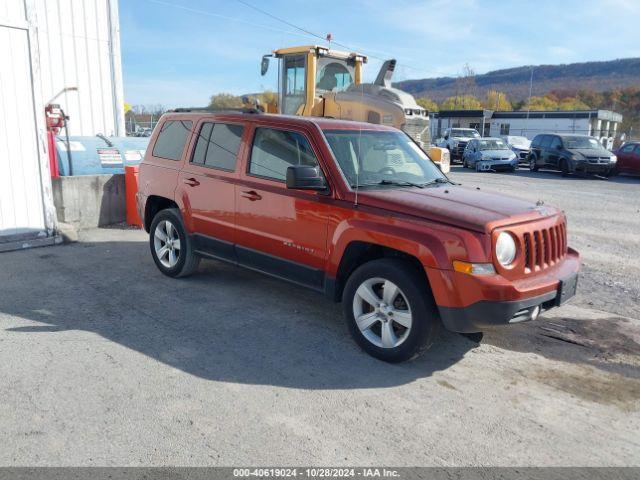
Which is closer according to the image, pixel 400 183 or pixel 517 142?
pixel 400 183

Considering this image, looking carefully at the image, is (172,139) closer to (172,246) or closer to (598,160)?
(172,246)

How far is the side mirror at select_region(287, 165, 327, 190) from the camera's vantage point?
4445 millimetres

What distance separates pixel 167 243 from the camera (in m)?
6.41

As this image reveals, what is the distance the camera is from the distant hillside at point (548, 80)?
428 ft

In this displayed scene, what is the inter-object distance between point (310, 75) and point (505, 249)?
975cm

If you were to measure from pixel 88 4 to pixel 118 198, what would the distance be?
503 cm

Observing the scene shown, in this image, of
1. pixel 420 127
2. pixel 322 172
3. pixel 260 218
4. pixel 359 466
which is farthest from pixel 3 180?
pixel 420 127

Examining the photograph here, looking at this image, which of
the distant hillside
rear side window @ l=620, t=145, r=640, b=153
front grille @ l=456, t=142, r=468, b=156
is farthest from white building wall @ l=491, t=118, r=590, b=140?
the distant hillside

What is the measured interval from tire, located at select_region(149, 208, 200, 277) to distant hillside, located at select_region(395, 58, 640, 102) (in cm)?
12345

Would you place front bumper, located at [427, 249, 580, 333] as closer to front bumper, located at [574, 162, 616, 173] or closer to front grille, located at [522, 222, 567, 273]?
front grille, located at [522, 222, 567, 273]

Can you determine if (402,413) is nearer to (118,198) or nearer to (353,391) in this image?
(353,391)

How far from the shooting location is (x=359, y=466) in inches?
117

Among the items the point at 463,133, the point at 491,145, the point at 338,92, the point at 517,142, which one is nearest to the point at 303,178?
the point at 338,92

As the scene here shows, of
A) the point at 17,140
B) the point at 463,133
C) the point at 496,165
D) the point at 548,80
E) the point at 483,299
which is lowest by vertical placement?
the point at 483,299
